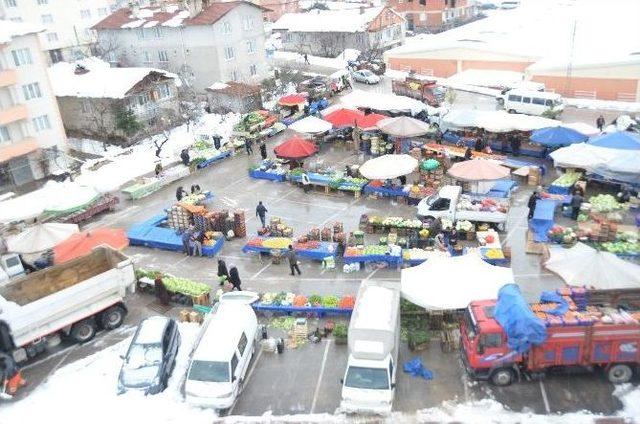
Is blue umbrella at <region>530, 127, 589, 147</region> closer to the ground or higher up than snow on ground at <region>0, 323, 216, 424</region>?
higher up

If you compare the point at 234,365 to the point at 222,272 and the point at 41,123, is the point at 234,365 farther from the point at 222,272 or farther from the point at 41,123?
the point at 41,123

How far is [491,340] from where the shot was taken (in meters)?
14.0

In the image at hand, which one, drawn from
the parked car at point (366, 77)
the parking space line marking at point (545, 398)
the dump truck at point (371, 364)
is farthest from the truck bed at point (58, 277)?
the parked car at point (366, 77)

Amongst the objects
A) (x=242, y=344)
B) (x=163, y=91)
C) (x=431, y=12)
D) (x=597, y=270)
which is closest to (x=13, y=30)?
(x=163, y=91)

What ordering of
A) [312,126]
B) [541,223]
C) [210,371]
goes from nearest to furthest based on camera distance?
[210,371] < [541,223] < [312,126]

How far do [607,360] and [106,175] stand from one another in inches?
910

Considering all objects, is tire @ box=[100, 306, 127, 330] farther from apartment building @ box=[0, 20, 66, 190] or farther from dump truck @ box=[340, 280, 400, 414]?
apartment building @ box=[0, 20, 66, 190]

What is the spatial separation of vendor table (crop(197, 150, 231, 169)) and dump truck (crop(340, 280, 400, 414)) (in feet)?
66.5

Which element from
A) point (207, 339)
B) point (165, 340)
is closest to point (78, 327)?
point (165, 340)

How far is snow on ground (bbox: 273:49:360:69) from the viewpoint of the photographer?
60.0m

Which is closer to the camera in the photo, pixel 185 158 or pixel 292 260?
pixel 292 260

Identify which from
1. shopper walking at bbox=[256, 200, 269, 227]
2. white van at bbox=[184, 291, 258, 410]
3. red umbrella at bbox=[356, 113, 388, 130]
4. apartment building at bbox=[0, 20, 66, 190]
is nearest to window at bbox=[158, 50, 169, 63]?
apartment building at bbox=[0, 20, 66, 190]

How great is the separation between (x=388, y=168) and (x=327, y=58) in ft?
140

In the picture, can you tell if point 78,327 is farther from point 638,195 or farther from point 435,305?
point 638,195
